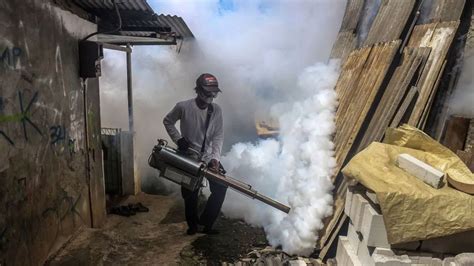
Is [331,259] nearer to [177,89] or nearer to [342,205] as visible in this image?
[342,205]

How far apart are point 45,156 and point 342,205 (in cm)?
388

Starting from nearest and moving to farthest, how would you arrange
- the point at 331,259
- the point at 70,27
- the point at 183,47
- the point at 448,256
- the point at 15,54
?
the point at 448,256 < the point at 15,54 < the point at 331,259 < the point at 70,27 < the point at 183,47

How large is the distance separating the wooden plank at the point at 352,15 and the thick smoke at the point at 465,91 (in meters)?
3.11

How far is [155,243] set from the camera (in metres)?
5.25

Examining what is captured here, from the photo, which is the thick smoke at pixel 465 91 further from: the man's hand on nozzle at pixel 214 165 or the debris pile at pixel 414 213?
the man's hand on nozzle at pixel 214 165

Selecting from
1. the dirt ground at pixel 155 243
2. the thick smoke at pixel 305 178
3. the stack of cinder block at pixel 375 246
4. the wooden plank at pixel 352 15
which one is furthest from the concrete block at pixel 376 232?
the wooden plank at pixel 352 15

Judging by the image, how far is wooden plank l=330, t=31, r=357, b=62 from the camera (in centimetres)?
558

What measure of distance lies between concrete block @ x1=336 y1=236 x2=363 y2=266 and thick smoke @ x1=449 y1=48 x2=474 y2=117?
5.18 feet

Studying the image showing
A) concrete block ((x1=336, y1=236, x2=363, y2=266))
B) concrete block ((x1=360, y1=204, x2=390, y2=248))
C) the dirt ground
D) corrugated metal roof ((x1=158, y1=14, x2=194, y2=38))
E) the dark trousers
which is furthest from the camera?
corrugated metal roof ((x1=158, y1=14, x2=194, y2=38))

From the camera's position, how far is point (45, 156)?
4004mm

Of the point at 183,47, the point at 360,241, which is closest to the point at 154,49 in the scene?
the point at 183,47

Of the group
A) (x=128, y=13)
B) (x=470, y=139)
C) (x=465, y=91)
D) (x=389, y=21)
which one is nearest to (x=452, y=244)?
(x=470, y=139)

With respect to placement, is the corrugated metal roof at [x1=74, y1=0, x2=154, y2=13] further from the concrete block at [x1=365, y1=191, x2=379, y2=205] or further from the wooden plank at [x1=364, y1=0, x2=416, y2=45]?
the concrete block at [x1=365, y1=191, x2=379, y2=205]

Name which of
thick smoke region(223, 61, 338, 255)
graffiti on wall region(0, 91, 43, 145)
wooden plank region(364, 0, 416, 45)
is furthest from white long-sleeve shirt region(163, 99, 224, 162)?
wooden plank region(364, 0, 416, 45)
